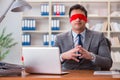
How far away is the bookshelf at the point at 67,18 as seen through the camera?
5551 mm

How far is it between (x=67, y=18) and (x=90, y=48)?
3.02 meters

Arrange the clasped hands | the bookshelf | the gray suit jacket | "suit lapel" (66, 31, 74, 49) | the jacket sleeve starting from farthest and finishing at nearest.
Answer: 1. the bookshelf
2. "suit lapel" (66, 31, 74, 49)
3. the gray suit jacket
4. the jacket sleeve
5. the clasped hands

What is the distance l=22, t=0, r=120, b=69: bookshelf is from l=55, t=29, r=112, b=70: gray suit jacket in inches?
106

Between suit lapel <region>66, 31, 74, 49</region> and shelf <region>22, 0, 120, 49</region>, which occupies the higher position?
shelf <region>22, 0, 120, 49</region>

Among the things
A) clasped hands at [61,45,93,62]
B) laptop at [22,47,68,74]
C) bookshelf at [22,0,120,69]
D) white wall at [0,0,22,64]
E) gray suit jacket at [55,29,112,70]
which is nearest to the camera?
laptop at [22,47,68,74]

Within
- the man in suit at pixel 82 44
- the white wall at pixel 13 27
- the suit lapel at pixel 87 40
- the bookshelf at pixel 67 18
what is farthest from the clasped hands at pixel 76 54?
the bookshelf at pixel 67 18

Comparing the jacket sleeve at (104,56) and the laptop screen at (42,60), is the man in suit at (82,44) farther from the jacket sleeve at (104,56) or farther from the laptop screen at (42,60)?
the laptop screen at (42,60)

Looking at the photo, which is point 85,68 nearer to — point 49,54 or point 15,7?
point 49,54

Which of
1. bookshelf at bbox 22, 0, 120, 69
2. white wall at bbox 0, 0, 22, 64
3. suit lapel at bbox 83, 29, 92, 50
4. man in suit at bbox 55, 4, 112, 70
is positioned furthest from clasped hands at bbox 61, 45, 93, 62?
bookshelf at bbox 22, 0, 120, 69

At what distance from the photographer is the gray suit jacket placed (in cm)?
272

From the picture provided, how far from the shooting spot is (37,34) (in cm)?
586

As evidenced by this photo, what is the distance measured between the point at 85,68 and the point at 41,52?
34.6 inches

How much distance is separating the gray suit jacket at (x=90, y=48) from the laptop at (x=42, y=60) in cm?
75

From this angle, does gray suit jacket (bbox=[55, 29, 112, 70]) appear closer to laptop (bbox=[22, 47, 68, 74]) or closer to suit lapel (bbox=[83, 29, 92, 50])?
suit lapel (bbox=[83, 29, 92, 50])
